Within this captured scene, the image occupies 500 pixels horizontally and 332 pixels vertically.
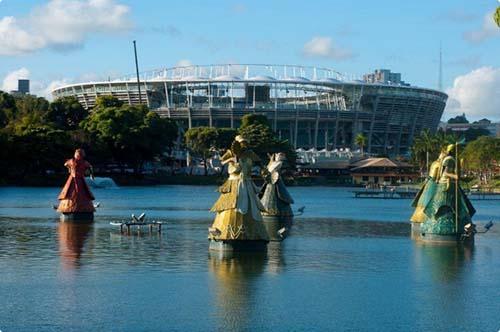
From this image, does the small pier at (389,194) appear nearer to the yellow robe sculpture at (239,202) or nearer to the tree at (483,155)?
the tree at (483,155)

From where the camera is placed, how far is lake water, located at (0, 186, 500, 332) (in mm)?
21906

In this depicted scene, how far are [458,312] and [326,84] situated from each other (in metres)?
157

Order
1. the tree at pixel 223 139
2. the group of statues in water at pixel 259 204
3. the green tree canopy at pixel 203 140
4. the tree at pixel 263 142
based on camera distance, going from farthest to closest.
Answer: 1. the tree at pixel 223 139
2. the green tree canopy at pixel 203 140
3. the tree at pixel 263 142
4. the group of statues in water at pixel 259 204

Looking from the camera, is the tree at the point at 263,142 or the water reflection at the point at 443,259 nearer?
the water reflection at the point at 443,259

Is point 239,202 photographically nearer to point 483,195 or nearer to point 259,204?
point 259,204

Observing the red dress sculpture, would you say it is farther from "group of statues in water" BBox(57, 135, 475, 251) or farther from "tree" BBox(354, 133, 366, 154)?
"tree" BBox(354, 133, 366, 154)

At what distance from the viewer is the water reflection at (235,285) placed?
71.9 feet

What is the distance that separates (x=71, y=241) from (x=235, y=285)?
14.0 metres

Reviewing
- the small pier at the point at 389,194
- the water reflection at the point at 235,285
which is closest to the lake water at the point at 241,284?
the water reflection at the point at 235,285

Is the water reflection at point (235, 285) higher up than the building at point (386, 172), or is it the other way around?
the building at point (386, 172)

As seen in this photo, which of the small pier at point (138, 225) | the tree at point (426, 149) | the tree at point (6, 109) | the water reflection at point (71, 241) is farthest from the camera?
the tree at point (426, 149)

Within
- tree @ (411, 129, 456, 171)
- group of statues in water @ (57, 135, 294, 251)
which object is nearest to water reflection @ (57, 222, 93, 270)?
group of statues in water @ (57, 135, 294, 251)

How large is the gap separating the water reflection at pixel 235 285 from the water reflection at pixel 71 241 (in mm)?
4218

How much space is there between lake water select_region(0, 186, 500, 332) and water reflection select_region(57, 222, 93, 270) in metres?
0.05
